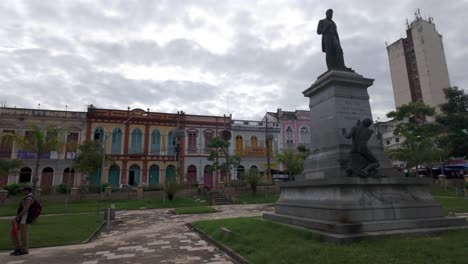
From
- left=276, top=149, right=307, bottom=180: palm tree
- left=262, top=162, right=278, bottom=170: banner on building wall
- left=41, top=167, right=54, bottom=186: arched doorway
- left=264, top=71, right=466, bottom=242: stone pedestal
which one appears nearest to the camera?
left=264, top=71, right=466, bottom=242: stone pedestal

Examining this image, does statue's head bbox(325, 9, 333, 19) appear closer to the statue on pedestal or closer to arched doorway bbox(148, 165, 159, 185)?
the statue on pedestal

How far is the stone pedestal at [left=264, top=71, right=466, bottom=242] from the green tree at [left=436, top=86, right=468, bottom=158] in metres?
12.7

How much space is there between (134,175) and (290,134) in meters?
21.1

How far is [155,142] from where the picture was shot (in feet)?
118

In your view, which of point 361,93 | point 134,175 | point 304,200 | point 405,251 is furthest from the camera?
point 134,175

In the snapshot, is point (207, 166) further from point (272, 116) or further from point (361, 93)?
point (361, 93)

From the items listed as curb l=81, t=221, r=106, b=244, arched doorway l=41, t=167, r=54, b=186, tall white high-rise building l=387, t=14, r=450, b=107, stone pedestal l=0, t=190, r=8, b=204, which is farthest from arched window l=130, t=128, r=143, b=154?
tall white high-rise building l=387, t=14, r=450, b=107

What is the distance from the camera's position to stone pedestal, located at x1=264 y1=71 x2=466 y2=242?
21.1 ft

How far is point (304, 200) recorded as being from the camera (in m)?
8.20

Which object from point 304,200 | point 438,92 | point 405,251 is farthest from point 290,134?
point 405,251

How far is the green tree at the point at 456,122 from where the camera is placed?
17.4 metres

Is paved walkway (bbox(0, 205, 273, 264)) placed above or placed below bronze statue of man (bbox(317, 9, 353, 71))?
below

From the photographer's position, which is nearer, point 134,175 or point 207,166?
point 134,175

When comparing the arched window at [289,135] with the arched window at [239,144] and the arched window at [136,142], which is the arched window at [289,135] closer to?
the arched window at [239,144]
